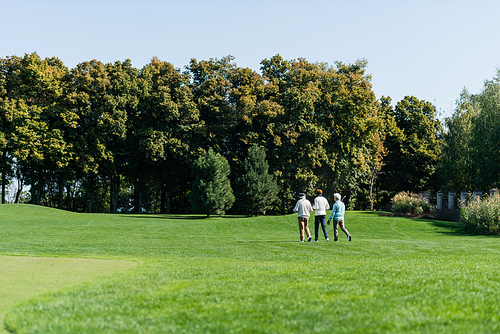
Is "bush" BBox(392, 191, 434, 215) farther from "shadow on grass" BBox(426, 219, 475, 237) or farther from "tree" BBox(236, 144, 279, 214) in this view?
"tree" BBox(236, 144, 279, 214)

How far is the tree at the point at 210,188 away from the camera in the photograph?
3891cm

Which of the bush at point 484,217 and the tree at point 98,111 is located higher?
the tree at point 98,111

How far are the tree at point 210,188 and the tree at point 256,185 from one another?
1.46 meters

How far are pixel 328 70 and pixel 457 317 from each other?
46.0 metres

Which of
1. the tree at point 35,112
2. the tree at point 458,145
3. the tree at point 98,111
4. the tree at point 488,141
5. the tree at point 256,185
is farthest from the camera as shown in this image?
the tree at point 458,145

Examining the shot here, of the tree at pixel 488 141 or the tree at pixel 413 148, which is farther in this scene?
the tree at pixel 413 148

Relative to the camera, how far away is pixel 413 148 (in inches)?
2229

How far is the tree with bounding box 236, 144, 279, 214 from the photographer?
40062 mm

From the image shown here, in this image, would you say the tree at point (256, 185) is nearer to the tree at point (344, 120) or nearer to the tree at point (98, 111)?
the tree at point (344, 120)

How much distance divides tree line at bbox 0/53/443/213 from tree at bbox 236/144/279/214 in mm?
250

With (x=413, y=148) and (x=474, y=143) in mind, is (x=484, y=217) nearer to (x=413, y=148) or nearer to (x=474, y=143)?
(x=474, y=143)

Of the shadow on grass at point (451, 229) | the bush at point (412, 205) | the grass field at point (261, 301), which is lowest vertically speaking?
the shadow on grass at point (451, 229)

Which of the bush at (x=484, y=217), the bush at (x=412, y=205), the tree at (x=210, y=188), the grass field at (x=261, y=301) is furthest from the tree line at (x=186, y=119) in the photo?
the grass field at (x=261, y=301)

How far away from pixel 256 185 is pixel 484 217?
1973cm
